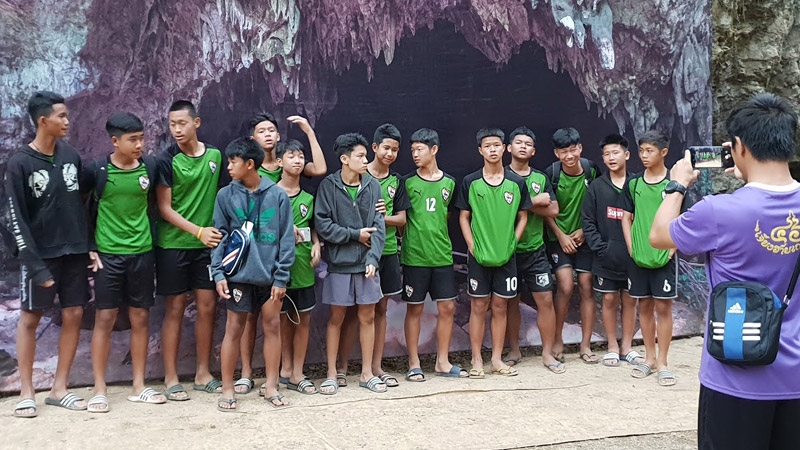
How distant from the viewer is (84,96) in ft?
17.8

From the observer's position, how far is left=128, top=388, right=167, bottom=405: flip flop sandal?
4.94 meters

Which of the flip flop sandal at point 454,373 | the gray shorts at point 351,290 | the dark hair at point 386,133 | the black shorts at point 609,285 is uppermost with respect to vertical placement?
the dark hair at point 386,133

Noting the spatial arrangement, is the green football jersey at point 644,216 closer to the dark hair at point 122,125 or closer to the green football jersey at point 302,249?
the green football jersey at point 302,249

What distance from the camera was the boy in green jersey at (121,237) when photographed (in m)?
4.88

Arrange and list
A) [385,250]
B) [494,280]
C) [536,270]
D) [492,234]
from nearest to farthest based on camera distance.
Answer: [385,250], [492,234], [494,280], [536,270]

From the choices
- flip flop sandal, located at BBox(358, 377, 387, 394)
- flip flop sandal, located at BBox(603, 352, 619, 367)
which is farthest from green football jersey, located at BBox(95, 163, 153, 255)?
flip flop sandal, located at BBox(603, 352, 619, 367)

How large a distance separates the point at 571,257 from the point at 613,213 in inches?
21.5

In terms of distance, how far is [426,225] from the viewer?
575cm

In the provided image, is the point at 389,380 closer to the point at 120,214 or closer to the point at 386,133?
the point at 386,133

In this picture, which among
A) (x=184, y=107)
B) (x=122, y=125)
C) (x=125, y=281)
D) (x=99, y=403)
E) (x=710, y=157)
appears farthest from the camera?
(x=184, y=107)

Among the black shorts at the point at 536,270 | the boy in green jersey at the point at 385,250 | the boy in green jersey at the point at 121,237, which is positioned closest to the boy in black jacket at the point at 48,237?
the boy in green jersey at the point at 121,237

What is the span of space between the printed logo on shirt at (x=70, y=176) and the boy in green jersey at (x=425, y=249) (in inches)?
93.7

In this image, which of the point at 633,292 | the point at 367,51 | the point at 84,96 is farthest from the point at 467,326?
the point at 84,96

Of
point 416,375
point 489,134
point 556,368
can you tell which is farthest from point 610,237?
point 416,375
